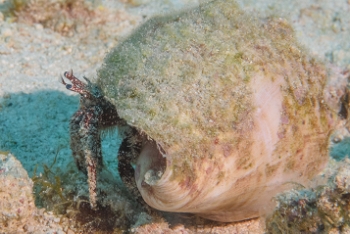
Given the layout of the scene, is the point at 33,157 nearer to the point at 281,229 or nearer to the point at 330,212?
the point at 281,229

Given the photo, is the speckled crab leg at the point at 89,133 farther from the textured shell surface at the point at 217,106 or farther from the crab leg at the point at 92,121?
the textured shell surface at the point at 217,106

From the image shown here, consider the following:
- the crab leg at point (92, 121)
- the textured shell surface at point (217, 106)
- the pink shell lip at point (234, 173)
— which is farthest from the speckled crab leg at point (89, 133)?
the pink shell lip at point (234, 173)

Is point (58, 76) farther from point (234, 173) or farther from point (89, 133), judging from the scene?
point (234, 173)

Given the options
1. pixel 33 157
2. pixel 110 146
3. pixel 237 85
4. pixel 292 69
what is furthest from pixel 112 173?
Result: pixel 292 69

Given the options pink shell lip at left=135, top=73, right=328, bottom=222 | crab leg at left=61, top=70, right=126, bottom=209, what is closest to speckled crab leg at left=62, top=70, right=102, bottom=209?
crab leg at left=61, top=70, right=126, bottom=209

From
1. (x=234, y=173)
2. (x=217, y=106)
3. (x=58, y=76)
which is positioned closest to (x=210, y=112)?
(x=217, y=106)

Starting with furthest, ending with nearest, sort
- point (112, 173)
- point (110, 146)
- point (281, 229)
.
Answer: point (110, 146)
point (112, 173)
point (281, 229)

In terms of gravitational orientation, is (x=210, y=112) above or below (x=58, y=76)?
below
